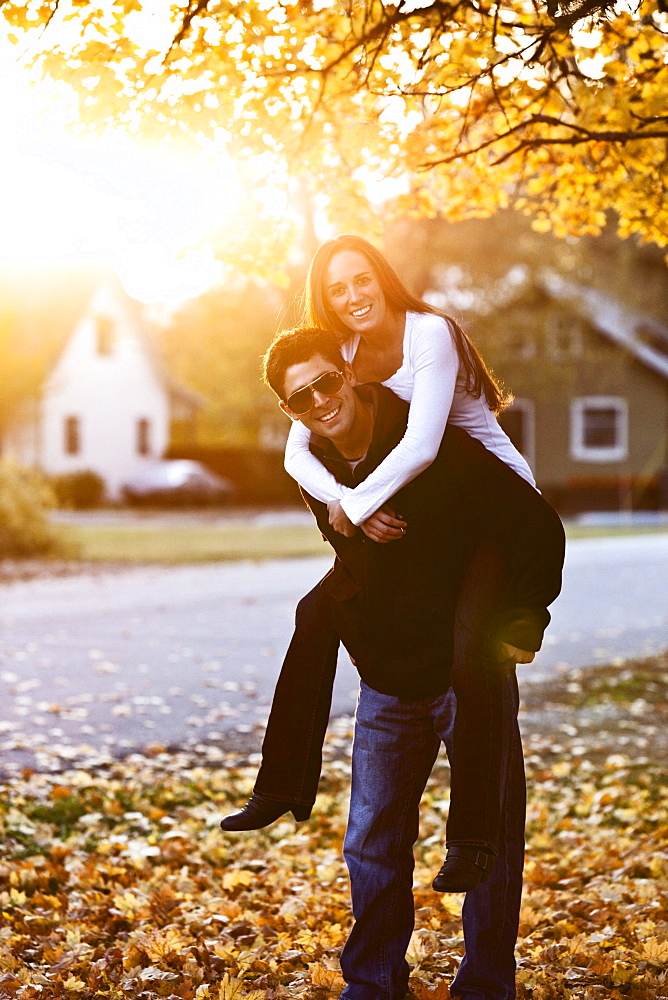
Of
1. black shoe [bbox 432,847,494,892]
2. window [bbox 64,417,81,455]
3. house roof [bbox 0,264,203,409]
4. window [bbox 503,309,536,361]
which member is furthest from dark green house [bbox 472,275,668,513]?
black shoe [bbox 432,847,494,892]

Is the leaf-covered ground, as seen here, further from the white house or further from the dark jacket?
the white house

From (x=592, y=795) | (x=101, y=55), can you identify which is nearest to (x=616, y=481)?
(x=592, y=795)

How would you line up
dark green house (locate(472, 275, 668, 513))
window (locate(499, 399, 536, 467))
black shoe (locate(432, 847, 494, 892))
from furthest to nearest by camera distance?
window (locate(499, 399, 536, 467))
dark green house (locate(472, 275, 668, 513))
black shoe (locate(432, 847, 494, 892))

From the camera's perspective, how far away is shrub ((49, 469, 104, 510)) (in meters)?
37.5

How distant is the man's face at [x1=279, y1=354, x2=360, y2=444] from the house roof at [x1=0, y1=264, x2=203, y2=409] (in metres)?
35.0

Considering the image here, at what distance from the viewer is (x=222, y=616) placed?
14281 millimetres

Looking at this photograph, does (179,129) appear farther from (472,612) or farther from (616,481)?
(616,481)

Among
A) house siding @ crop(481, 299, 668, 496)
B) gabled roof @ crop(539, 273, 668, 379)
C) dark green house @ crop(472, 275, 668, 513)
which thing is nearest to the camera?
gabled roof @ crop(539, 273, 668, 379)

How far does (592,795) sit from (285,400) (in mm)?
4388

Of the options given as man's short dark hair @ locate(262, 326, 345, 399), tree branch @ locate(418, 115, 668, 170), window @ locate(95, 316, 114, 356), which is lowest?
man's short dark hair @ locate(262, 326, 345, 399)

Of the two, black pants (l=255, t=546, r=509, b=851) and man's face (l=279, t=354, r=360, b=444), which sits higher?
man's face (l=279, t=354, r=360, b=444)

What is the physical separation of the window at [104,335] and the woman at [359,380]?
128ft

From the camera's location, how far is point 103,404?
1639 inches

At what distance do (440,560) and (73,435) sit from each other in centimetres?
3845
